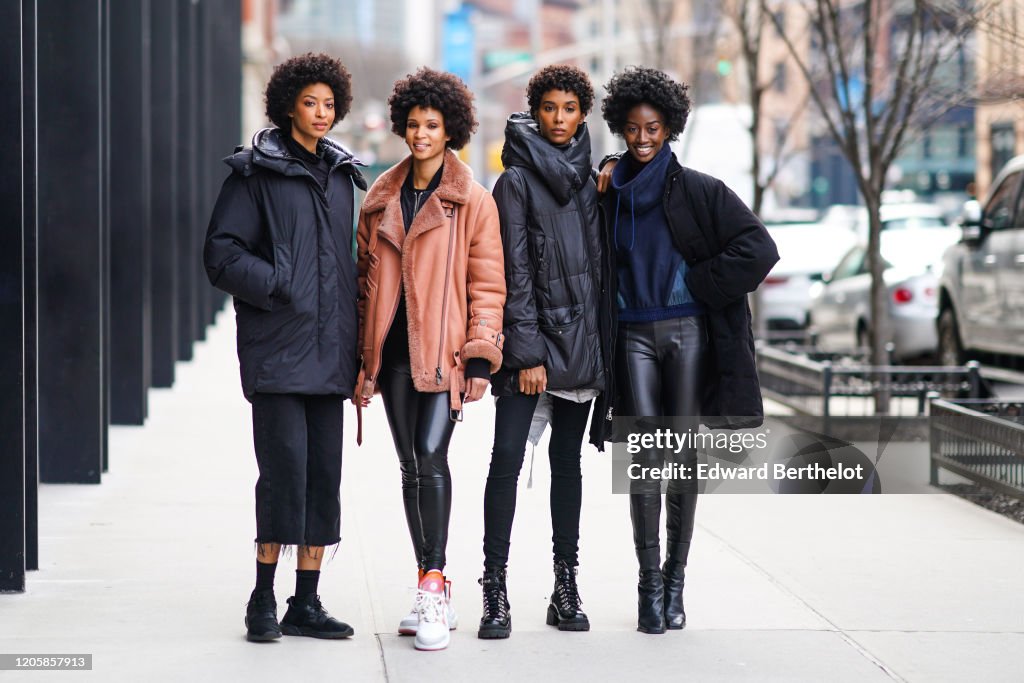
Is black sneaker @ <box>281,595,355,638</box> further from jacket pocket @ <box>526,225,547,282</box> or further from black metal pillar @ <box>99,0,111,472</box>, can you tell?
black metal pillar @ <box>99,0,111,472</box>

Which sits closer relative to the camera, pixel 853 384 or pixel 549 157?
pixel 549 157

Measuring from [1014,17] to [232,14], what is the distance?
21.3m

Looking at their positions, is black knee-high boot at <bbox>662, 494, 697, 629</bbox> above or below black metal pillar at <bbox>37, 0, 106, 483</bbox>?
below

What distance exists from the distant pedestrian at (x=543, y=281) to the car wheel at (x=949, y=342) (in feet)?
27.7

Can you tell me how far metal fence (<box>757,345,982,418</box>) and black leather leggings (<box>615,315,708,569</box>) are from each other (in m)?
5.79

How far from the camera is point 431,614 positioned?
5699 millimetres

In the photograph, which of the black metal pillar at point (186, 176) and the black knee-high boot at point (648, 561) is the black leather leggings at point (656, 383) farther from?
the black metal pillar at point (186, 176)

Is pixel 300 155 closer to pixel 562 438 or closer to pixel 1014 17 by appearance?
pixel 562 438

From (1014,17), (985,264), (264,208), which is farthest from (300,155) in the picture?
(985,264)

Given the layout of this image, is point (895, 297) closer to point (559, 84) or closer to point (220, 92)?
point (559, 84)

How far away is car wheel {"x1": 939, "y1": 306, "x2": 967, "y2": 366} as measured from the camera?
45.0 feet

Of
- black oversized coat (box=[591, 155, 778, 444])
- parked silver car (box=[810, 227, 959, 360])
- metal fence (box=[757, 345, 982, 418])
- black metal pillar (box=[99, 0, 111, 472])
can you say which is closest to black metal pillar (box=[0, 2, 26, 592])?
black oversized coat (box=[591, 155, 778, 444])

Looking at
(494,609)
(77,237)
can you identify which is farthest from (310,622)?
(77,237)

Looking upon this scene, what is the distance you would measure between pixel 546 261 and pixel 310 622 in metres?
1.52
